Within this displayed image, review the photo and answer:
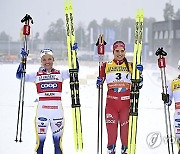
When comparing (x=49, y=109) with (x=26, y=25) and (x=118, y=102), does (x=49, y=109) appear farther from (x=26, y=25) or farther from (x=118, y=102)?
(x=26, y=25)

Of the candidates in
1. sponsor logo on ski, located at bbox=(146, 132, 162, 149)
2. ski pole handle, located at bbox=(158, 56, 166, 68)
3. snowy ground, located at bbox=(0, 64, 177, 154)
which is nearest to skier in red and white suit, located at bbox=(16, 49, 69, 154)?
snowy ground, located at bbox=(0, 64, 177, 154)

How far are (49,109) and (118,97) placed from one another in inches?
42.6

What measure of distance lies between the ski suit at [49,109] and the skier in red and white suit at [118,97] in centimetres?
72

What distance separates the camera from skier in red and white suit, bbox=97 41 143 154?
226 inches

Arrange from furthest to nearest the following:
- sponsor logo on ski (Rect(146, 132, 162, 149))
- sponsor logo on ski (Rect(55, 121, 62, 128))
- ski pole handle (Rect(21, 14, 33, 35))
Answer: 1. sponsor logo on ski (Rect(146, 132, 162, 149))
2. ski pole handle (Rect(21, 14, 33, 35))
3. sponsor logo on ski (Rect(55, 121, 62, 128))

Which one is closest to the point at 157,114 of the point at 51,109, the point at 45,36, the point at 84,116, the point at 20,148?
the point at 84,116

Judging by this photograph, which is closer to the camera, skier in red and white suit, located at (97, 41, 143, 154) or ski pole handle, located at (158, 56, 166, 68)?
skier in red and white suit, located at (97, 41, 143, 154)

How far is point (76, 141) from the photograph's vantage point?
19.0ft

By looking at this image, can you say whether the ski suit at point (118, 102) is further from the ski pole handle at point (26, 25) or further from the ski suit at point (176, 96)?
the ski pole handle at point (26, 25)

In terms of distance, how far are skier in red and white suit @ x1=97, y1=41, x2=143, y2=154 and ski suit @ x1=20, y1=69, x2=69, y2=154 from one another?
2.36 feet

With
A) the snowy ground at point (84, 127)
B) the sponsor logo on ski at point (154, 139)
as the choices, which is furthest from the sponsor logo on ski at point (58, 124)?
the sponsor logo on ski at point (154, 139)

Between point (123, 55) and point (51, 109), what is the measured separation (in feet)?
4.66

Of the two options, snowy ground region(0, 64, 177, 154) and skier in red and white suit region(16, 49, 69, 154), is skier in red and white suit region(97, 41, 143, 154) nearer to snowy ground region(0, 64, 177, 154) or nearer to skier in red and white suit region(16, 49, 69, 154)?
skier in red and white suit region(16, 49, 69, 154)

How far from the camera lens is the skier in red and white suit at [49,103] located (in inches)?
218
